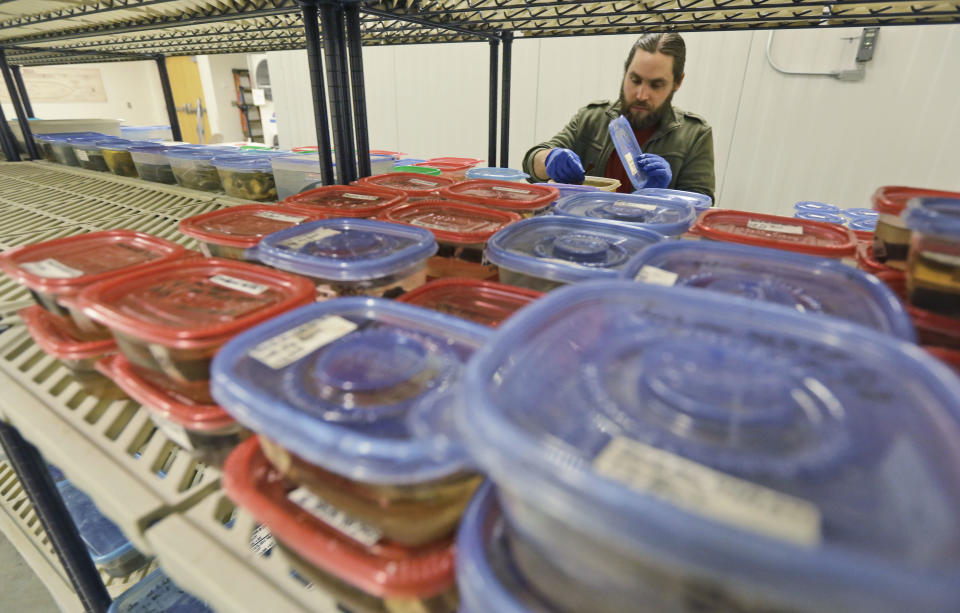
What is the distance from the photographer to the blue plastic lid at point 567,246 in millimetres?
677

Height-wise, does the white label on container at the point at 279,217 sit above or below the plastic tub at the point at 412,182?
below

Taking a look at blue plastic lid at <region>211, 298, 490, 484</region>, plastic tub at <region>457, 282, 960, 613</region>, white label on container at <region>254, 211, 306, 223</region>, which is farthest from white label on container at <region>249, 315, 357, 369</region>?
white label on container at <region>254, 211, 306, 223</region>

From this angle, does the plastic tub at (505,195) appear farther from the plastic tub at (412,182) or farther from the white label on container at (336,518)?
the white label on container at (336,518)

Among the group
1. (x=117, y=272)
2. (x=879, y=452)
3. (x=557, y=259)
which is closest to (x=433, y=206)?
(x=557, y=259)

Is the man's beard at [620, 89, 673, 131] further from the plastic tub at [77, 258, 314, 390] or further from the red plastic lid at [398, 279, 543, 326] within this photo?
the plastic tub at [77, 258, 314, 390]

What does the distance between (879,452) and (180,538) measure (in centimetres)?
61

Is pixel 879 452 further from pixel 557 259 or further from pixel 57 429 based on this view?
pixel 57 429

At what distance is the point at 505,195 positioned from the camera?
1138 mm

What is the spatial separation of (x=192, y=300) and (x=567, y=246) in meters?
0.56

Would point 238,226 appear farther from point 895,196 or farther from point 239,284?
point 895,196

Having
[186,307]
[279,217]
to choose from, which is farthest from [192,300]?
[279,217]

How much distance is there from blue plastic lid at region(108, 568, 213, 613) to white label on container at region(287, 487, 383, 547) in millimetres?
985

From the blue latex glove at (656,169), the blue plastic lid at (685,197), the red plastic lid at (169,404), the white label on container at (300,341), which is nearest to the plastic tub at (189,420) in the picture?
the red plastic lid at (169,404)

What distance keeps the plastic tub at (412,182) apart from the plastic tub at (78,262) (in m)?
0.51
